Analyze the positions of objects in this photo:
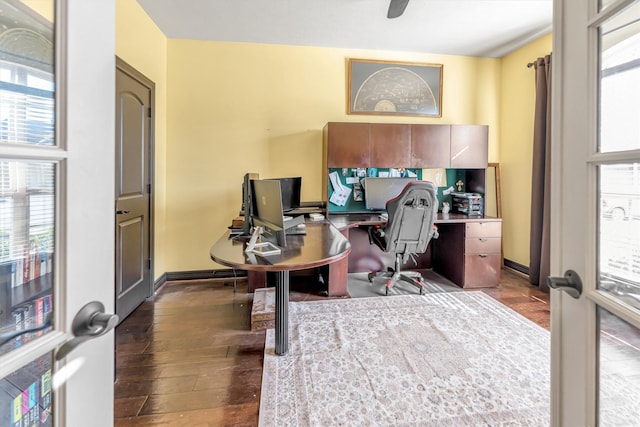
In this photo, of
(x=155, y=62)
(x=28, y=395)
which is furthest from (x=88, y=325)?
(x=155, y=62)

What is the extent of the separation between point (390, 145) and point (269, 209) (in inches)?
79.3

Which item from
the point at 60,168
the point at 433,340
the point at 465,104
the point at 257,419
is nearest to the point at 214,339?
the point at 257,419

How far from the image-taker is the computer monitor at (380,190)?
3639 millimetres

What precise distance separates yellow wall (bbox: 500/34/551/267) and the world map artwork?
951 mm

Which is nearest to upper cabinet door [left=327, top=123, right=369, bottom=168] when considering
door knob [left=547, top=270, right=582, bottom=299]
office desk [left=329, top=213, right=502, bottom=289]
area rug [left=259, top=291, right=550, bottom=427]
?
office desk [left=329, top=213, right=502, bottom=289]

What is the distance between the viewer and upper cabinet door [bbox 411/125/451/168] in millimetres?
3449

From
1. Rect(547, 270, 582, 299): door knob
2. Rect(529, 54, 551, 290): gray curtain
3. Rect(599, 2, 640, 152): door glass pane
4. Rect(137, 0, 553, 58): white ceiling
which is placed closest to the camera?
Rect(599, 2, 640, 152): door glass pane

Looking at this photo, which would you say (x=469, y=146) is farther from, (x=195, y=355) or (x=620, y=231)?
(x=195, y=355)

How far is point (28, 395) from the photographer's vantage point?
0.51 meters

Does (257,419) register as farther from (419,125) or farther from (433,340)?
(419,125)

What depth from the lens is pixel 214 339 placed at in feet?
7.40

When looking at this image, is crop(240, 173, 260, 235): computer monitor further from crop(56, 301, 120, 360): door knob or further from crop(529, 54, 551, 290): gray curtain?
crop(529, 54, 551, 290): gray curtain

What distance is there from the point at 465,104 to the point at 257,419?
13.4 feet

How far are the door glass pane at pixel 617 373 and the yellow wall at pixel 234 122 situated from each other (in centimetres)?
318
